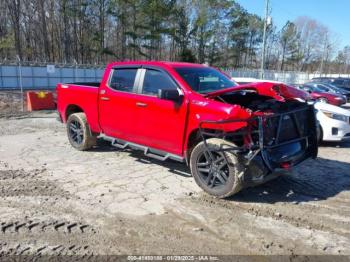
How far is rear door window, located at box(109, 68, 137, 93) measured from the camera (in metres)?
6.33

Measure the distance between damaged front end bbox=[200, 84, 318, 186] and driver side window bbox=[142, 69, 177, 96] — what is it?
889 mm

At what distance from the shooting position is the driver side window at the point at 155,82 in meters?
5.70

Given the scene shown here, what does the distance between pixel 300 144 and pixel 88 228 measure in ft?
11.1

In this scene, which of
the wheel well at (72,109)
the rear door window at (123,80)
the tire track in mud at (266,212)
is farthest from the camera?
the wheel well at (72,109)

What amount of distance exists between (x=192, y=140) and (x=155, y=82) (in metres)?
1.23

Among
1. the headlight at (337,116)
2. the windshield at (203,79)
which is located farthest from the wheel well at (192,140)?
the headlight at (337,116)

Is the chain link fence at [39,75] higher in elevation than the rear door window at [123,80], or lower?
lower

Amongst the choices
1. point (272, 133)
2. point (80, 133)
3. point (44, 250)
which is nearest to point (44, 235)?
point (44, 250)

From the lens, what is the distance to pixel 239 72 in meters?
55.2

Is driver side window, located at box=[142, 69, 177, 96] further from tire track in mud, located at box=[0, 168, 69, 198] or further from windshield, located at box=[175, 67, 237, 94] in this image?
tire track in mud, located at box=[0, 168, 69, 198]

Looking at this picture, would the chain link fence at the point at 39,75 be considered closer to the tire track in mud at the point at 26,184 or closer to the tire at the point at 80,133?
the tire at the point at 80,133

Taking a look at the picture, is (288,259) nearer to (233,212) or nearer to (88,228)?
(233,212)

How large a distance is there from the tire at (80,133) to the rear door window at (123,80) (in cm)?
125

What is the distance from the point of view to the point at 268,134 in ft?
15.8
